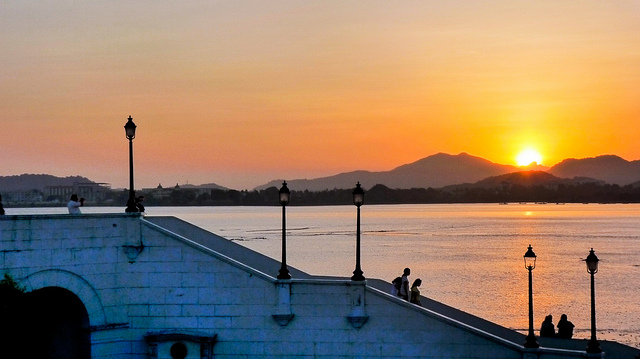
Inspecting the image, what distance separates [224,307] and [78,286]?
10.6ft

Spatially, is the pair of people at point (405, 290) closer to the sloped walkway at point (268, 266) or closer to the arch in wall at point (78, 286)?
the sloped walkway at point (268, 266)

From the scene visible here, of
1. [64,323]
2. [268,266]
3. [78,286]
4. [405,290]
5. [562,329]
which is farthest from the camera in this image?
[562,329]

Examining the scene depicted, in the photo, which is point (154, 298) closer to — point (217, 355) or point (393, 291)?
point (217, 355)

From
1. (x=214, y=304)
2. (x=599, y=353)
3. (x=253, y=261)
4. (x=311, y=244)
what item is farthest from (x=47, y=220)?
(x=311, y=244)

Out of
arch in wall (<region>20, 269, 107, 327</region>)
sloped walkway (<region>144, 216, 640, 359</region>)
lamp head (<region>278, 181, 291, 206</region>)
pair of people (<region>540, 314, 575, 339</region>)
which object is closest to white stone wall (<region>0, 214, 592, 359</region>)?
arch in wall (<region>20, 269, 107, 327</region>)

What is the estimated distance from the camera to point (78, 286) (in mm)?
20250

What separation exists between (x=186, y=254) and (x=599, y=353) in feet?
31.5

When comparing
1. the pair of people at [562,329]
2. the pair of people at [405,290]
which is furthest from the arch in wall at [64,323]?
the pair of people at [562,329]

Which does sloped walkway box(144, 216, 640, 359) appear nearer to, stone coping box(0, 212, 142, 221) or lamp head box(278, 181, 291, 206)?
stone coping box(0, 212, 142, 221)

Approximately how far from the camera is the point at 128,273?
812 inches

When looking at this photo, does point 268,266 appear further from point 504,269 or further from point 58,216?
point 504,269

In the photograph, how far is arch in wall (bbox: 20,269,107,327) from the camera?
20.0 metres

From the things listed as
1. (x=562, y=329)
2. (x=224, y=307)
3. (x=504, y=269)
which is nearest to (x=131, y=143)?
(x=224, y=307)

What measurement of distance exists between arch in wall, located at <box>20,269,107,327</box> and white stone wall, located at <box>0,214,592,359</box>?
0.07 feet
